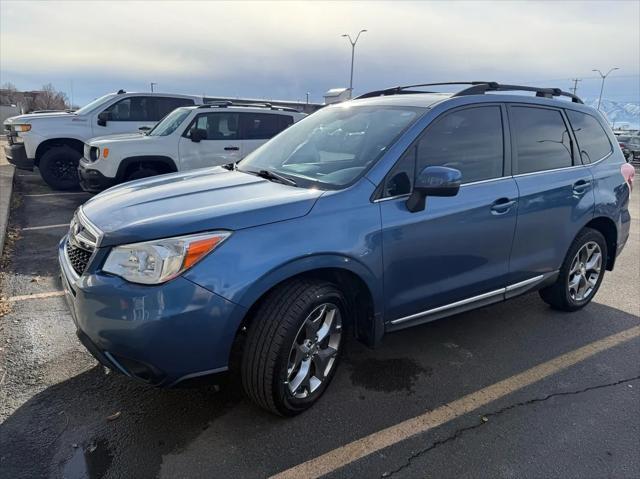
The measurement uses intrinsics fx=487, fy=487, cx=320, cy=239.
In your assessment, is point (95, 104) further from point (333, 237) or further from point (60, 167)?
point (333, 237)

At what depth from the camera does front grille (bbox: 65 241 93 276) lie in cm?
256

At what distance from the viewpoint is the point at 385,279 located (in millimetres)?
2855

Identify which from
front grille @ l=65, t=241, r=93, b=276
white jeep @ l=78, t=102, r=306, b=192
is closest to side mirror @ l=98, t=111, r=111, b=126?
white jeep @ l=78, t=102, r=306, b=192

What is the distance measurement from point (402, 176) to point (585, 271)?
2461 mm

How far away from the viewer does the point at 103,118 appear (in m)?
9.80

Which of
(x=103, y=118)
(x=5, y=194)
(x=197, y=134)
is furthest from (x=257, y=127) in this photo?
(x=5, y=194)

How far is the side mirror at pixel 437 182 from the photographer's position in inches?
108

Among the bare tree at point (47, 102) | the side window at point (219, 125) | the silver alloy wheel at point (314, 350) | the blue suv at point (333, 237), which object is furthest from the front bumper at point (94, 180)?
the bare tree at point (47, 102)

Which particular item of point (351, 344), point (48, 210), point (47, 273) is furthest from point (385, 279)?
point (48, 210)

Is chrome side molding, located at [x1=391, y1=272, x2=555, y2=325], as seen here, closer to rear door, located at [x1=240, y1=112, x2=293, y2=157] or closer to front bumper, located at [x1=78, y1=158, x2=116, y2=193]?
rear door, located at [x1=240, y1=112, x2=293, y2=157]

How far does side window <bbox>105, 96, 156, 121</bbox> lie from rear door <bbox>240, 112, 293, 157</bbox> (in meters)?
2.91

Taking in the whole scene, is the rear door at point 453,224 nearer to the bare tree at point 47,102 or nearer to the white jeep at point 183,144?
the white jeep at point 183,144

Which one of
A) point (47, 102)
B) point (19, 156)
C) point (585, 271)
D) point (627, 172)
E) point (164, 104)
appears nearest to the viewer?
point (585, 271)

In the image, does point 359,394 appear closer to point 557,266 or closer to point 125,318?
point 125,318
